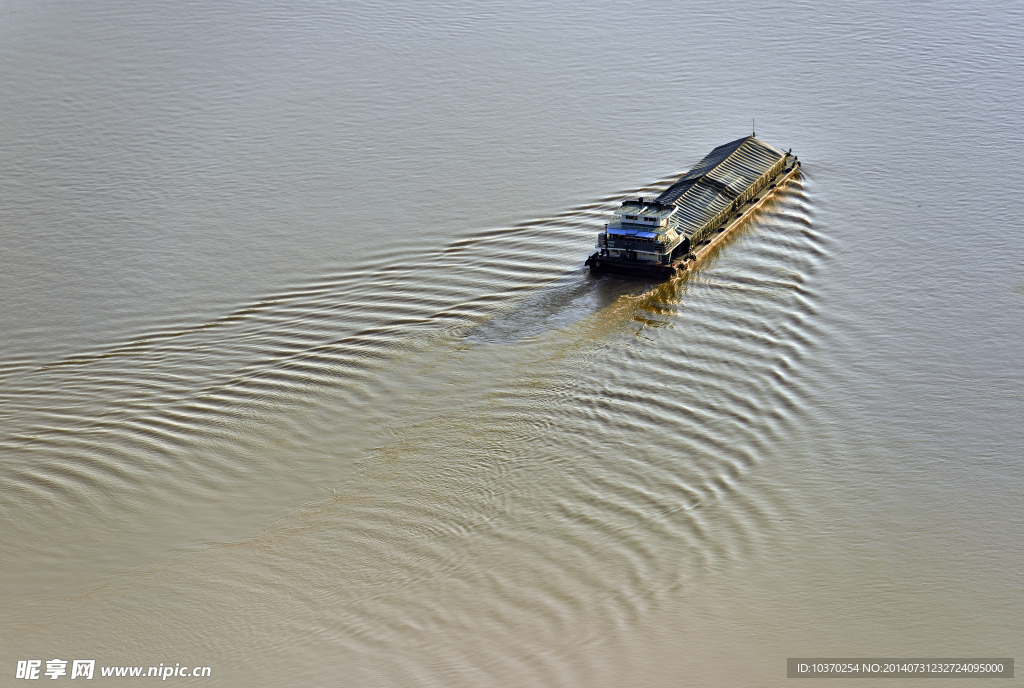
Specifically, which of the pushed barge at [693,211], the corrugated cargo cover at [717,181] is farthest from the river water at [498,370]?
the corrugated cargo cover at [717,181]

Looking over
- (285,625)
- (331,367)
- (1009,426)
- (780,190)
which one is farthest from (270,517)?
(780,190)

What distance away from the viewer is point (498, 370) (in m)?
30.9

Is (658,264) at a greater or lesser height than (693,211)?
lesser

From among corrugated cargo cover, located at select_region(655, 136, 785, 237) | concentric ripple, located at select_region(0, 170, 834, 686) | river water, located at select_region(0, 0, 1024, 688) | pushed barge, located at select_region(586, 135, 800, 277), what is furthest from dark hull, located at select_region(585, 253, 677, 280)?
corrugated cargo cover, located at select_region(655, 136, 785, 237)

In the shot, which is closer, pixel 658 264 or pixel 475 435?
pixel 475 435

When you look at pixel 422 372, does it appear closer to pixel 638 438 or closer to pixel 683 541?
pixel 638 438

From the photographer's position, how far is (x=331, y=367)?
102 ft

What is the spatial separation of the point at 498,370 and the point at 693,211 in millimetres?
11307

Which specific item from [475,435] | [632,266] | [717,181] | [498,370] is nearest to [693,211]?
[717,181]

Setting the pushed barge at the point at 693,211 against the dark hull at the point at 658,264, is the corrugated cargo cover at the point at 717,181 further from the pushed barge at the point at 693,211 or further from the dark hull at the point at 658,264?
the dark hull at the point at 658,264

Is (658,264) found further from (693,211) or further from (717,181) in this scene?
(717,181)

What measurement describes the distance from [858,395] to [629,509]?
8.21 meters

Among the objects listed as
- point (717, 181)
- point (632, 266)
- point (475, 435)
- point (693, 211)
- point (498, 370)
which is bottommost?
point (475, 435)

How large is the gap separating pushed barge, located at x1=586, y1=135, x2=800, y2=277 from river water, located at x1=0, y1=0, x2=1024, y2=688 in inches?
31.2
